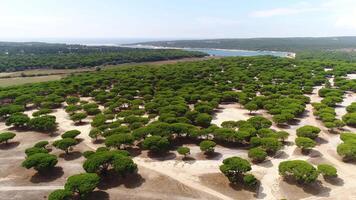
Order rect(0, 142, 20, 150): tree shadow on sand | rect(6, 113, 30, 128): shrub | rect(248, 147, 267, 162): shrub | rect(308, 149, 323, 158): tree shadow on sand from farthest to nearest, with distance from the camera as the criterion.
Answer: rect(6, 113, 30, 128): shrub → rect(0, 142, 20, 150): tree shadow on sand → rect(308, 149, 323, 158): tree shadow on sand → rect(248, 147, 267, 162): shrub

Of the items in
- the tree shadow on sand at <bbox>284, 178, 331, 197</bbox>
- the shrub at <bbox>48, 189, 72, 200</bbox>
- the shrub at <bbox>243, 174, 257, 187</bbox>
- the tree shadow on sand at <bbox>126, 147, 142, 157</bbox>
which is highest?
the shrub at <bbox>48, 189, 72, 200</bbox>

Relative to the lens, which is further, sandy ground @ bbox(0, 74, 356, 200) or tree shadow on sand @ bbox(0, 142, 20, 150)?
tree shadow on sand @ bbox(0, 142, 20, 150)

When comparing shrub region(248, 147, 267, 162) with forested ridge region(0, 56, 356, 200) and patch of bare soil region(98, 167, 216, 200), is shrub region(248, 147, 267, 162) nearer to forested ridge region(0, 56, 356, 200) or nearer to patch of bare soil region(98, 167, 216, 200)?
forested ridge region(0, 56, 356, 200)

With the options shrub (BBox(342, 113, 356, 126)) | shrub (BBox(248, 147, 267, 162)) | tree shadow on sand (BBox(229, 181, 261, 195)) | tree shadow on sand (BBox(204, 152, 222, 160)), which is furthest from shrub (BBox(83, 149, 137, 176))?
shrub (BBox(342, 113, 356, 126))

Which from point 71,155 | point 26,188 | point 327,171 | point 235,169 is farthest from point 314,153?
point 26,188

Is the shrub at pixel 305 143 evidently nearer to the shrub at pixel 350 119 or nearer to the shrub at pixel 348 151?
the shrub at pixel 348 151

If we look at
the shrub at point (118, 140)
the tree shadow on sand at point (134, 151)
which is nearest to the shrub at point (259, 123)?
the tree shadow on sand at point (134, 151)
